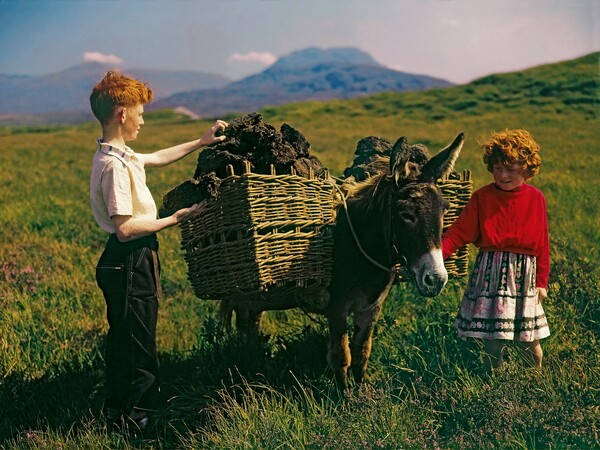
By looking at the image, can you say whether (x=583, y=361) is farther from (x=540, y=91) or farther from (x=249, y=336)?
(x=540, y=91)

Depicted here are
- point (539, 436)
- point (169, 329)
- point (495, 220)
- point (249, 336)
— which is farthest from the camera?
point (169, 329)

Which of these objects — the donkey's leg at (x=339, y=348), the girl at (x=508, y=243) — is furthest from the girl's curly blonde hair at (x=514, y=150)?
the donkey's leg at (x=339, y=348)

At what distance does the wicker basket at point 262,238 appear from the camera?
4734 millimetres

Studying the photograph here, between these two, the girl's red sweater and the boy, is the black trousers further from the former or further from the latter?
the girl's red sweater

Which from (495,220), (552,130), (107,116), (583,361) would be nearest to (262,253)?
(107,116)

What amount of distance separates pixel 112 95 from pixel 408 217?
2240mm

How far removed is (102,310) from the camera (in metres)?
7.77

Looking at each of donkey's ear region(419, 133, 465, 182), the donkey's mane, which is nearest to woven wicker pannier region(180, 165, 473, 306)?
the donkey's mane

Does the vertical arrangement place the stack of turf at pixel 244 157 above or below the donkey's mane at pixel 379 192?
above

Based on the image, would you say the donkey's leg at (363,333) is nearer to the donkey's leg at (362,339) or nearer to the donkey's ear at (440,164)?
the donkey's leg at (362,339)

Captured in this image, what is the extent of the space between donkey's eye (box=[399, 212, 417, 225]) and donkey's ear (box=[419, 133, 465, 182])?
0.94ft

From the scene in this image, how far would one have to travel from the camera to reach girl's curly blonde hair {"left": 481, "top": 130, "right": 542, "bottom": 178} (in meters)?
4.93

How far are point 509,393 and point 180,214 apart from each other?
265 cm

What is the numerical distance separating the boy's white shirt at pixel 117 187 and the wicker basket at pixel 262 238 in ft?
1.56
